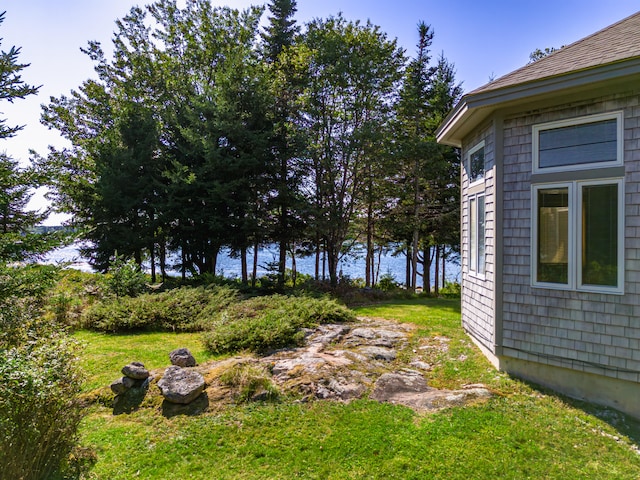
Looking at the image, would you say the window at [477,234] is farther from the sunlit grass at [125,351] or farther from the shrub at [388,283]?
the shrub at [388,283]

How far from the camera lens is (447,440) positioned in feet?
10.5

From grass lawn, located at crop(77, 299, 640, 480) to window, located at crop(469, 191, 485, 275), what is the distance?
1967 millimetres

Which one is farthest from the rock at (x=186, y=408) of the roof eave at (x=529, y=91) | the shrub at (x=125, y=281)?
the shrub at (x=125, y=281)

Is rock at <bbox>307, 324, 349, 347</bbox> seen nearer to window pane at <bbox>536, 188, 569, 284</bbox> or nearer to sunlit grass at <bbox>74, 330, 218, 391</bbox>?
sunlit grass at <bbox>74, 330, 218, 391</bbox>

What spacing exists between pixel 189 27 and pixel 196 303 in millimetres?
14583

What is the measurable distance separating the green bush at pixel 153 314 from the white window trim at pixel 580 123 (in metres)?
6.86

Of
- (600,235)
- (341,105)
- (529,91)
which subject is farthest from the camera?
(341,105)

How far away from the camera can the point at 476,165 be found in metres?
5.85

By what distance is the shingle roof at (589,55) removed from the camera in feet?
12.6

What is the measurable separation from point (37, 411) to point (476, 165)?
6.43m

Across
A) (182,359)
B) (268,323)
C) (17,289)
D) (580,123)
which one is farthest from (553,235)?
(17,289)

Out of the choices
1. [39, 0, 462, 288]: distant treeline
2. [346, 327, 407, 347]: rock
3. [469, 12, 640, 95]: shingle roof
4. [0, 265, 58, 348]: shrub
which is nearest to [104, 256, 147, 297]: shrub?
[39, 0, 462, 288]: distant treeline

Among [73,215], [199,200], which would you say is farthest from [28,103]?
[73,215]

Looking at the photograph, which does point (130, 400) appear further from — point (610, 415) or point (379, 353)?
point (610, 415)
